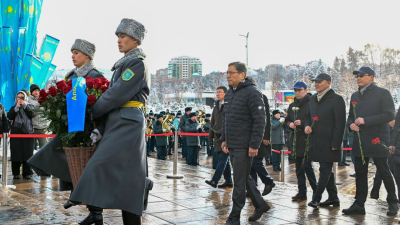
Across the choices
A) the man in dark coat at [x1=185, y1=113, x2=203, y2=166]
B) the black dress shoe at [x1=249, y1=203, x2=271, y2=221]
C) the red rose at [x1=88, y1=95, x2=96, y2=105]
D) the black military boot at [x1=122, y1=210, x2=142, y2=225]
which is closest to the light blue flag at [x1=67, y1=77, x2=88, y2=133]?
the red rose at [x1=88, y1=95, x2=96, y2=105]

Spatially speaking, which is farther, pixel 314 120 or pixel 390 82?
pixel 390 82

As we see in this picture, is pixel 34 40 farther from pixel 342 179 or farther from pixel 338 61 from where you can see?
pixel 338 61

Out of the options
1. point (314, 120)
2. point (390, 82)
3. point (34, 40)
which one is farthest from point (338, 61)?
point (314, 120)

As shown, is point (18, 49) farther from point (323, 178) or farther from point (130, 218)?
point (130, 218)

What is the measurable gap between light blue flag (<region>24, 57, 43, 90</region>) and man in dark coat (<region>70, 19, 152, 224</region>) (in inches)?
494

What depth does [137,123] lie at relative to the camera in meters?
4.20

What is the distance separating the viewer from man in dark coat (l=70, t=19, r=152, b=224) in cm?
396

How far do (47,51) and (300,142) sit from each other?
1268 cm

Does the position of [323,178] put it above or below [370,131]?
below

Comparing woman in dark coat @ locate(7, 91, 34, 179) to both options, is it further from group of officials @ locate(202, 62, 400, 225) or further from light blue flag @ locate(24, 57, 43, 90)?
light blue flag @ locate(24, 57, 43, 90)

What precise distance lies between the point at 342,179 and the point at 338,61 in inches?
3608

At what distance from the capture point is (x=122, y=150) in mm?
4062

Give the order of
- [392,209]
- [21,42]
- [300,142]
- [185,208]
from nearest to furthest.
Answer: [392,209]
[185,208]
[300,142]
[21,42]

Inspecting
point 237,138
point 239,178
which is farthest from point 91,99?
point 239,178
